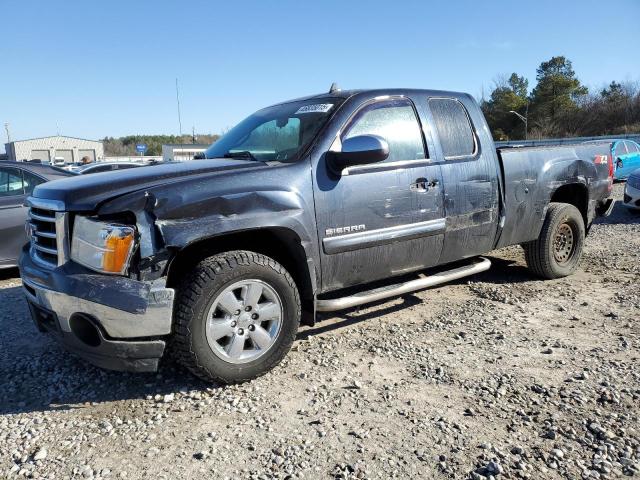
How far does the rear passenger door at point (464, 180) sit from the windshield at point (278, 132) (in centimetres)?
105

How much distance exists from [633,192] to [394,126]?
810 centimetres

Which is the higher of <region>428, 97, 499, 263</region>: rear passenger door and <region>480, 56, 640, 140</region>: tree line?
<region>480, 56, 640, 140</region>: tree line

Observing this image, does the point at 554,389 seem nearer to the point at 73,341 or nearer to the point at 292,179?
the point at 292,179

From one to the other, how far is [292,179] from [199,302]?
101cm

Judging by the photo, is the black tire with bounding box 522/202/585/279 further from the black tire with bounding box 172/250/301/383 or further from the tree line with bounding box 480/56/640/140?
the tree line with bounding box 480/56/640/140

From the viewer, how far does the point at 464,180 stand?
416 centimetres

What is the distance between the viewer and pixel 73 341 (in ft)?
9.55

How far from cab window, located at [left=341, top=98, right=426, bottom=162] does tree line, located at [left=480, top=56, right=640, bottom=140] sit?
55.7m

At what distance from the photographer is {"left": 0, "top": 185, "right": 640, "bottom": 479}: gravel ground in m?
2.36

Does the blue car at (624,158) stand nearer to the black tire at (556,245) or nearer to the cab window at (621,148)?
the cab window at (621,148)

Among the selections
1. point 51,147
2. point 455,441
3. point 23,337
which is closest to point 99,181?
point 23,337

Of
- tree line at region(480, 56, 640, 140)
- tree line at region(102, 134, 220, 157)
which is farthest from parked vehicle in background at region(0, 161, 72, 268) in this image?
tree line at region(102, 134, 220, 157)

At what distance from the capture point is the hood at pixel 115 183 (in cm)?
286

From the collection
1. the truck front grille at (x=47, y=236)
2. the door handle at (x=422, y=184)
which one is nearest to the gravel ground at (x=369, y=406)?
the truck front grille at (x=47, y=236)
